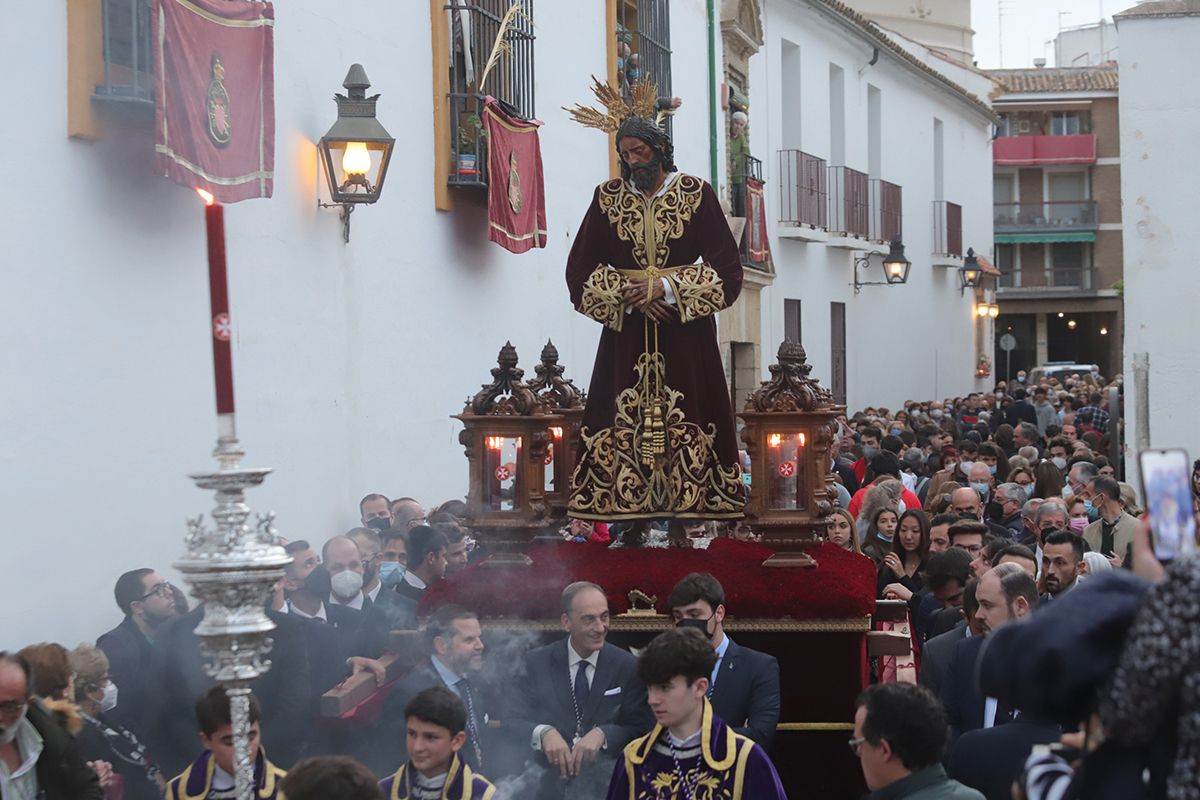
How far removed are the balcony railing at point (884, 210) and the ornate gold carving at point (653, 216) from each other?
1577 centimetres

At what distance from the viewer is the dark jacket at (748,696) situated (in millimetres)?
5125

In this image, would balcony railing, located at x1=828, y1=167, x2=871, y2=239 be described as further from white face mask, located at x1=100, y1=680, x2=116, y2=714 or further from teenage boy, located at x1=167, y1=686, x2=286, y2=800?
teenage boy, located at x1=167, y1=686, x2=286, y2=800

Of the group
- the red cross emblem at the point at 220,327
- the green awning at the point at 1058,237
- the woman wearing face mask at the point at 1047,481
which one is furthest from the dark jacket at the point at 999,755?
the green awning at the point at 1058,237

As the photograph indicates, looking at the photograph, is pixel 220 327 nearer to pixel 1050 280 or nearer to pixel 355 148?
pixel 355 148

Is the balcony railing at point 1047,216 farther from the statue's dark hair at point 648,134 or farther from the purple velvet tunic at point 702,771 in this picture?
the purple velvet tunic at point 702,771

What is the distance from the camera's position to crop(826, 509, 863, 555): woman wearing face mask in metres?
7.61

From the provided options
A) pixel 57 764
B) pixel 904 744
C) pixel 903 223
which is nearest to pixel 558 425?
pixel 57 764

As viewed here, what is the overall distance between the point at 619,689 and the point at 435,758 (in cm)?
124

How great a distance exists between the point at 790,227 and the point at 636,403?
12.9 metres

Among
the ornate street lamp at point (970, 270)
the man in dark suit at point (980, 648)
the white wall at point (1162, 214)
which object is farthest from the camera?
the ornate street lamp at point (970, 270)

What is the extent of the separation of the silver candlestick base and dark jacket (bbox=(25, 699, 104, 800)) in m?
1.48

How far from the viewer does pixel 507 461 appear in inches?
276

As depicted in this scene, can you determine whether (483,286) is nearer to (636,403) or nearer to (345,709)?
(636,403)

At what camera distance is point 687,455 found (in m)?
6.72
